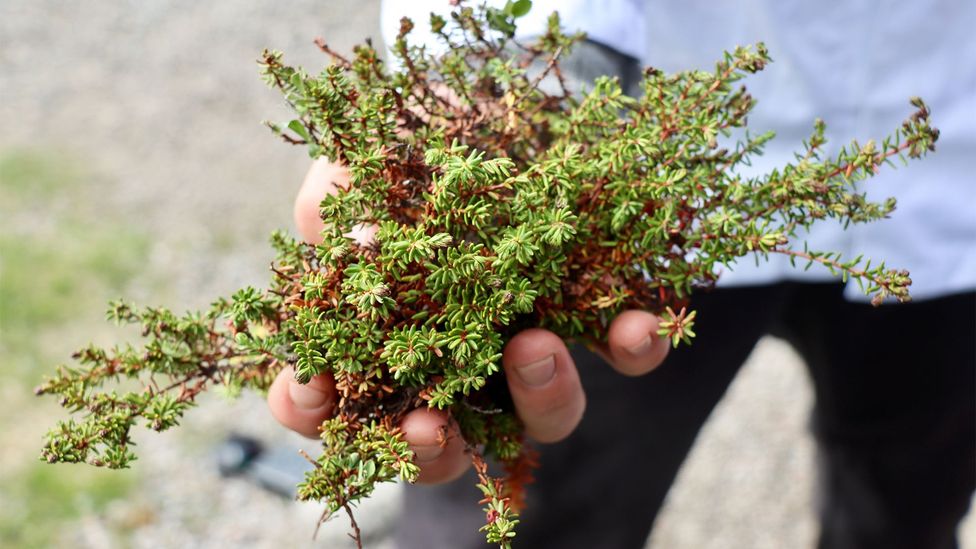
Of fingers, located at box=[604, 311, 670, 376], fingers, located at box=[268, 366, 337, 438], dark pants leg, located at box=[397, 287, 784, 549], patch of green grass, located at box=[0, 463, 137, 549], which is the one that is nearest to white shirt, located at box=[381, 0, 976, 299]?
dark pants leg, located at box=[397, 287, 784, 549]

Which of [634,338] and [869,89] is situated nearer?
[634,338]

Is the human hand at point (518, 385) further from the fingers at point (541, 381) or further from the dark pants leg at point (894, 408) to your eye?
the dark pants leg at point (894, 408)

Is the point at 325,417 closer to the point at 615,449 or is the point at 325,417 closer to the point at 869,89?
the point at 615,449

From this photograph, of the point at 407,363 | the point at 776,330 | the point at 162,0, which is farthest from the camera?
the point at 162,0

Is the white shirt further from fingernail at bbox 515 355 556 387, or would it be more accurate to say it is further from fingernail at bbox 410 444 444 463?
fingernail at bbox 410 444 444 463

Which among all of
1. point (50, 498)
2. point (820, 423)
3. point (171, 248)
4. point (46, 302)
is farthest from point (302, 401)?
point (171, 248)

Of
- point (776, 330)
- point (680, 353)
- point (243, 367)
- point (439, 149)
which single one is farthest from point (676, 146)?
point (776, 330)

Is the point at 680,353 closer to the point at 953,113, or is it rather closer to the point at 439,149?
the point at 953,113

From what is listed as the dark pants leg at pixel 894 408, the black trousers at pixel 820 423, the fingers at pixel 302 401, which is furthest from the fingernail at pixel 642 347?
the dark pants leg at pixel 894 408
